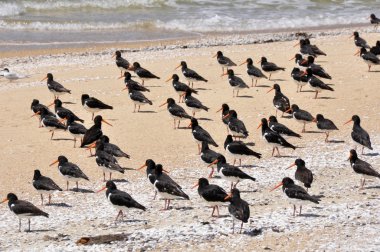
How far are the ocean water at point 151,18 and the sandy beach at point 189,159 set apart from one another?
6431mm

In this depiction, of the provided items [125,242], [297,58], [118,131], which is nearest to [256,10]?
[297,58]

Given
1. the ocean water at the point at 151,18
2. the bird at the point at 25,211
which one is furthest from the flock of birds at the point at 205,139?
the ocean water at the point at 151,18

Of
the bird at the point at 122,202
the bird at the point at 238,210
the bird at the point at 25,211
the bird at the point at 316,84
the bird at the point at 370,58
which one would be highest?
the bird at the point at 370,58

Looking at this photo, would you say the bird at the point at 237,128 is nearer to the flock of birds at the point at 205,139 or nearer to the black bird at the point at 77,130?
the flock of birds at the point at 205,139

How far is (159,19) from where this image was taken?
38.6 metres

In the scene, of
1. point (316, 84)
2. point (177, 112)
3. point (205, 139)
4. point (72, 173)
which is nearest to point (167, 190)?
point (72, 173)

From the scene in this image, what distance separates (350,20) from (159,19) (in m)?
9.05

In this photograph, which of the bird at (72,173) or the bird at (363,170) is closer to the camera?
the bird at (363,170)

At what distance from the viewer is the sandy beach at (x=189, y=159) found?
1120 cm

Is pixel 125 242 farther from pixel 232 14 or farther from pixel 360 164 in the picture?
pixel 232 14

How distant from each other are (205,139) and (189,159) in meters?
0.60

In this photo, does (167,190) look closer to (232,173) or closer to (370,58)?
(232,173)

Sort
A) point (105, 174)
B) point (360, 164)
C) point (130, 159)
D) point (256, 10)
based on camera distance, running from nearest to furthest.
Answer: point (360, 164)
point (105, 174)
point (130, 159)
point (256, 10)

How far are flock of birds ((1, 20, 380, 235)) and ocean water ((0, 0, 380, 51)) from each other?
10364 millimetres
